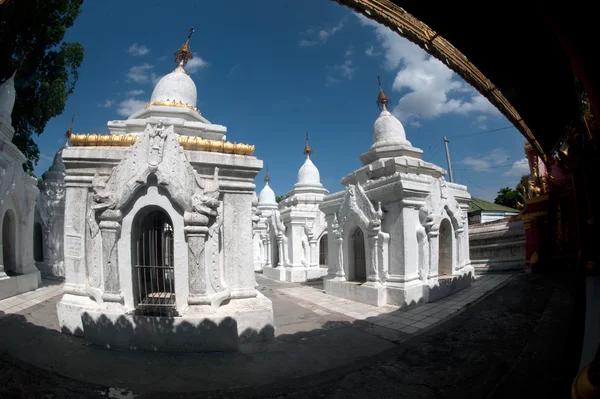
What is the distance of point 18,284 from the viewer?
8.89m

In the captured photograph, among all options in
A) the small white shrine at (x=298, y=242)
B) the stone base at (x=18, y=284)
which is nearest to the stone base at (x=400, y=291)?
the small white shrine at (x=298, y=242)

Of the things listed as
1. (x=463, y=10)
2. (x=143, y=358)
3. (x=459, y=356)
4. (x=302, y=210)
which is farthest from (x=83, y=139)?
(x=302, y=210)

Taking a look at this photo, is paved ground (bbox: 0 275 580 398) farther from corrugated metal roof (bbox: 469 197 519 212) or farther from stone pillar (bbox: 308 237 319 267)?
corrugated metal roof (bbox: 469 197 519 212)

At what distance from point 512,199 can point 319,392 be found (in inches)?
1365

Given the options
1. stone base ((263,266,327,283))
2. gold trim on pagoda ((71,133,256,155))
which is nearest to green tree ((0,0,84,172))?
gold trim on pagoda ((71,133,256,155))

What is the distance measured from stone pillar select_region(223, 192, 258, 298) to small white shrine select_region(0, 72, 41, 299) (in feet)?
24.4

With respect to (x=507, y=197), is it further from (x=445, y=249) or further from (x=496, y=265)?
(x=445, y=249)

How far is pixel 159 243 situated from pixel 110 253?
2.96 ft

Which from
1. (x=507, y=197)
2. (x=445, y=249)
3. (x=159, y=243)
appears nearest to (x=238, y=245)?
(x=159, y=243)

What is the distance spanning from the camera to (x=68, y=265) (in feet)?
18.8

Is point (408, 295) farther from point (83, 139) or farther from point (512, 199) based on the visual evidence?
point (512, 199)

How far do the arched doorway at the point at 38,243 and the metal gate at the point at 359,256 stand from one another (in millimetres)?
14552

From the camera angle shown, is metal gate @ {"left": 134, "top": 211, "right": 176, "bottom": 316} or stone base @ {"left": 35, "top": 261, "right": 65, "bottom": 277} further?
stone base @ {"left": 35, "top": 261, "right": 65, "bottom": 277}

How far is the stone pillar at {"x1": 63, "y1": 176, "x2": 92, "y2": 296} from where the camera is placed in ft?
18.7
